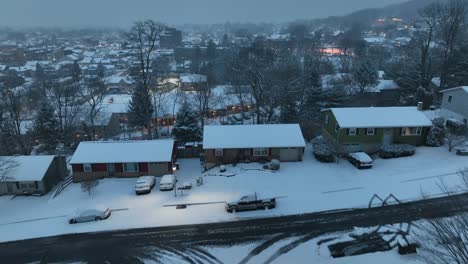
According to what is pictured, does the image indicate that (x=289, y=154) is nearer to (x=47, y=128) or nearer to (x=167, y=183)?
(x=167, y=183)

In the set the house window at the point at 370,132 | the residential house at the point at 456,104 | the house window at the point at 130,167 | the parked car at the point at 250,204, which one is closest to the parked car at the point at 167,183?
the house window at the point at 130,167

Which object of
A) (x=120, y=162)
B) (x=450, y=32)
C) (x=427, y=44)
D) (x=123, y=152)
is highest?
(x=450, y=32)

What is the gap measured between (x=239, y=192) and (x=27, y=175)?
1855cm

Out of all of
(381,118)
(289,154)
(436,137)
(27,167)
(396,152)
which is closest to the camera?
(27,167)

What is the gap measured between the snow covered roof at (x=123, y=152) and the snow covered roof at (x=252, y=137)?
409cm

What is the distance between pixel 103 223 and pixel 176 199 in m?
5.76

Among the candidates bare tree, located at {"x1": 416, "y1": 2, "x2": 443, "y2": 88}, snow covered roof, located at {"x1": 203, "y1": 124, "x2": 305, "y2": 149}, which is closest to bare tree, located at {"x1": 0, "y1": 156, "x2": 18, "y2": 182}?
snow covered roof, located at {"x1": 203, "y1": 124, "x2": 305, "y2": 149}

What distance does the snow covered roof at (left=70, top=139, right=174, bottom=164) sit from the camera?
33.2 m

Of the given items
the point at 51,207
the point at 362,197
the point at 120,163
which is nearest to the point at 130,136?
the point at 120,163

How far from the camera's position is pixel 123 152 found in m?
34.0

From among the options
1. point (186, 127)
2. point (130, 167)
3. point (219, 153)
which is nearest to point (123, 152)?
point (130, 167)

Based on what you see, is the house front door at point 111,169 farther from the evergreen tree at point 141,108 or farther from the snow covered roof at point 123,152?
the evergreen tree at point 141,108

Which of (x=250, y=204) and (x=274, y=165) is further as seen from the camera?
(x=274, y=165)

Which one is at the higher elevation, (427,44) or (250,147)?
(427,44)
